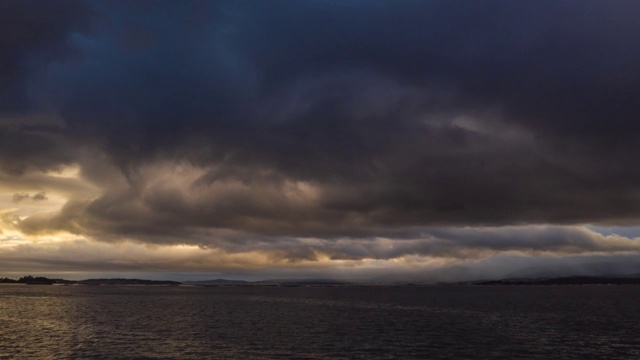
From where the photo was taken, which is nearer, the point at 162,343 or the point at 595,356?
the point at 595,356

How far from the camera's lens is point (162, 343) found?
91.6 m

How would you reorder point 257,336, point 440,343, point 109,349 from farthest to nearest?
point 257,336 < point 440,343 < point 109,349

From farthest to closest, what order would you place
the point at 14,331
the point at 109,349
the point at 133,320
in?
the point at 133,320, the point at 14,331, the point at 109,349

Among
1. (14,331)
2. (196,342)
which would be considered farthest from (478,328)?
(14,331)

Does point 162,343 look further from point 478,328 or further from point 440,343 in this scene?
point 478,328

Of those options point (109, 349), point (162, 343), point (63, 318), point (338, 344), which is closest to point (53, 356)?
point (109, 349)

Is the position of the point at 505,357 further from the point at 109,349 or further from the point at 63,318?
the point at 63,318

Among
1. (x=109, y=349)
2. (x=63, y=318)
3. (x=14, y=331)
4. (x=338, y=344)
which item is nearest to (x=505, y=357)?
(x=338, y=344)

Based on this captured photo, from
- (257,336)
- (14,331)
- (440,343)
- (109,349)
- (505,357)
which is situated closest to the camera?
(505,357)

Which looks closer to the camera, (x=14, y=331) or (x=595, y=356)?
(x=595, y=356)

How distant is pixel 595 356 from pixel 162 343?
63.9 metres

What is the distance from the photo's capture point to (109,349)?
84750 mm

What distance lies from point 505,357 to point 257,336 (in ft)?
140

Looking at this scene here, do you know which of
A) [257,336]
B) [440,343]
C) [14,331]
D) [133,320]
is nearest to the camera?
[440,343]
